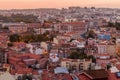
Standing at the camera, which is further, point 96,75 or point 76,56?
point 76,56

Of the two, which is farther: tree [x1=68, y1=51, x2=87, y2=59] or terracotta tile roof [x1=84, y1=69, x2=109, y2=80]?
tree [x1=68, y1=51, x2=87, y2=59]

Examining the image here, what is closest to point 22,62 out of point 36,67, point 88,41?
point 36,67

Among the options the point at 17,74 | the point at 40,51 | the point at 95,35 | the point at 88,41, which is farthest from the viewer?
the point at 95,35

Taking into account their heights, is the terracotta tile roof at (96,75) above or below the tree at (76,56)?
above

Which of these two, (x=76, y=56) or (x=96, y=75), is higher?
(x=96, y=75)

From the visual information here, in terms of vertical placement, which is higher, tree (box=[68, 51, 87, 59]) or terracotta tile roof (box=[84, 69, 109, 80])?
terracotta tile roof (box=[84, 69, 109, 80])

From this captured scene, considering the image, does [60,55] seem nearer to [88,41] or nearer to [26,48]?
[26,48]

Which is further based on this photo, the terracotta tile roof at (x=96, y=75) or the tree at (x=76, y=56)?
the tree at (x=76, y=56)

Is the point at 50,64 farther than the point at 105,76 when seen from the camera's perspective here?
Yes

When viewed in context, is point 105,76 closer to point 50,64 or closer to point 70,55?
point 50,64

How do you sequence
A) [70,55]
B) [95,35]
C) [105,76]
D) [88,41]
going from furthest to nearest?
1. [95,35]
2. [88,41]
3. [70,55]
4. [105,76]

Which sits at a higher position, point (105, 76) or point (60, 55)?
point (105, 76)
